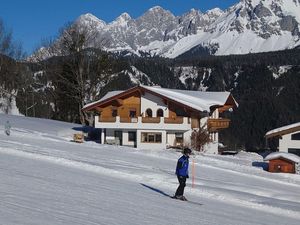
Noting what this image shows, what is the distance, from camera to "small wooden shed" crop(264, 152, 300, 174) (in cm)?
4059

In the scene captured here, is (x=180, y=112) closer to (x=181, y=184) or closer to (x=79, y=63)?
(x=79, y=63)

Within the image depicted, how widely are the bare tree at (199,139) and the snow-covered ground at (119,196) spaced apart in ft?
62.1

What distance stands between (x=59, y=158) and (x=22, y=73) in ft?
151

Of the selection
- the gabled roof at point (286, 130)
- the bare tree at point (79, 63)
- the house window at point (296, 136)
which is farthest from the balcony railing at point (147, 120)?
the house window at point (296, 136)

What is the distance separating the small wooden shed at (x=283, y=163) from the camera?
4059 cm

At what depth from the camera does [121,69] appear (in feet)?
214

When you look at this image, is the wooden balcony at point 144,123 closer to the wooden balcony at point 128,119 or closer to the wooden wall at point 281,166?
the wooden balcony at point 128,119

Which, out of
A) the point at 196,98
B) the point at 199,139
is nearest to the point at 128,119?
the point at 199,139

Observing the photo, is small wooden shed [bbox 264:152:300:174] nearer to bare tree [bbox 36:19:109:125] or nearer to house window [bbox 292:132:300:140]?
house window [bbox 292:132:300:140]

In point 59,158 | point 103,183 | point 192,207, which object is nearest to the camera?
point 192,207

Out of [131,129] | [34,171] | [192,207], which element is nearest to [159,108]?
[131,129]

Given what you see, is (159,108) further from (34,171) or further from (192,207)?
(192,207)

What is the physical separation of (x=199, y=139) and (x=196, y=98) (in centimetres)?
735

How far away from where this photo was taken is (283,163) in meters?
41.0
